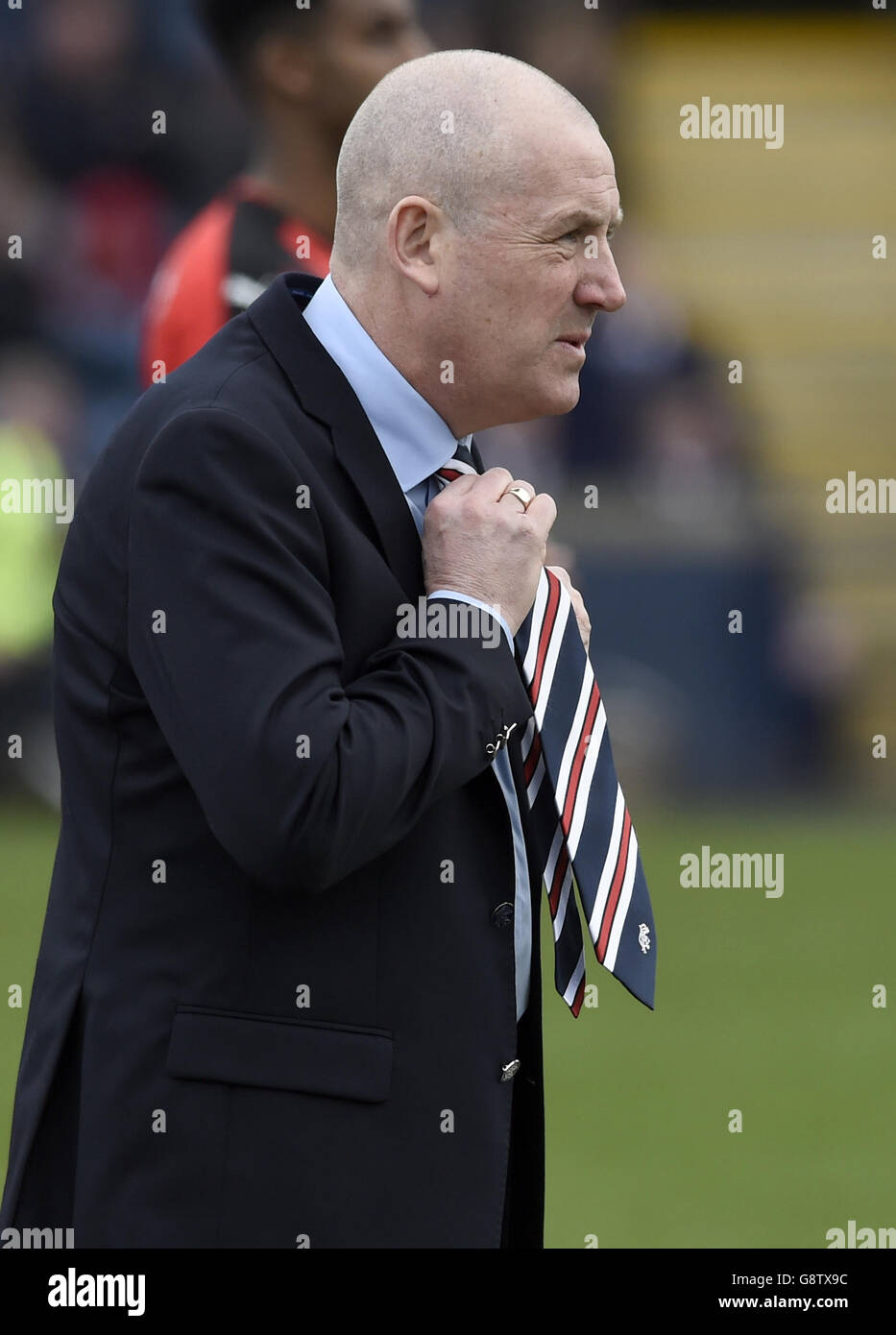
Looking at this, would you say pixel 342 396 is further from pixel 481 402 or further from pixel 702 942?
pixel 702 942

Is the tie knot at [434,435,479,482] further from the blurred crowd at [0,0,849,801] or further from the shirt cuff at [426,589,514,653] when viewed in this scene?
the blurred crowd at [0,0,849,801]

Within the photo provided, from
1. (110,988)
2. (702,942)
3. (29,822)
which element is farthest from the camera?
(29,822)

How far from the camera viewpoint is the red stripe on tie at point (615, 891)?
2.10m

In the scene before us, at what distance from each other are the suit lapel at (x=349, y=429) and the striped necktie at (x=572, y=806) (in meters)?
0.12

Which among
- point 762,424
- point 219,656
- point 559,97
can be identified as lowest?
point 219,656

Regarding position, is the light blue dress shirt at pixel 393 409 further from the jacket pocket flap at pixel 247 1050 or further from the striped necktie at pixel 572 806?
the jacket pocket flap at pixel 247 1050

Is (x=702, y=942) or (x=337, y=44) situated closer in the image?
(x=337, y=44)

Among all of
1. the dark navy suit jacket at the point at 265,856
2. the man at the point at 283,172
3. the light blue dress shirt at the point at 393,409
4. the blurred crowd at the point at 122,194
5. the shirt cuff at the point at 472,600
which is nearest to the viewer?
the dark navy suit jacket at the point at 265,856

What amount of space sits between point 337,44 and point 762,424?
271 inches

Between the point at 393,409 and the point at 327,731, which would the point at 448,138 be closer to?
the point at 393,409

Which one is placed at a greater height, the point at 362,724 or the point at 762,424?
the point at 762,424

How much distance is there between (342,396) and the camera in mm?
1974

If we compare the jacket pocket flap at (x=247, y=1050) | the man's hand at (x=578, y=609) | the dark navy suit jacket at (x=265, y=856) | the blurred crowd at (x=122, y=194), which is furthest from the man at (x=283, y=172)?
the blurred crowd at (x=122, y=194)

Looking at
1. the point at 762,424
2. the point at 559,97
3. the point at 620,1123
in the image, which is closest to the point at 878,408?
the point at 762,424
